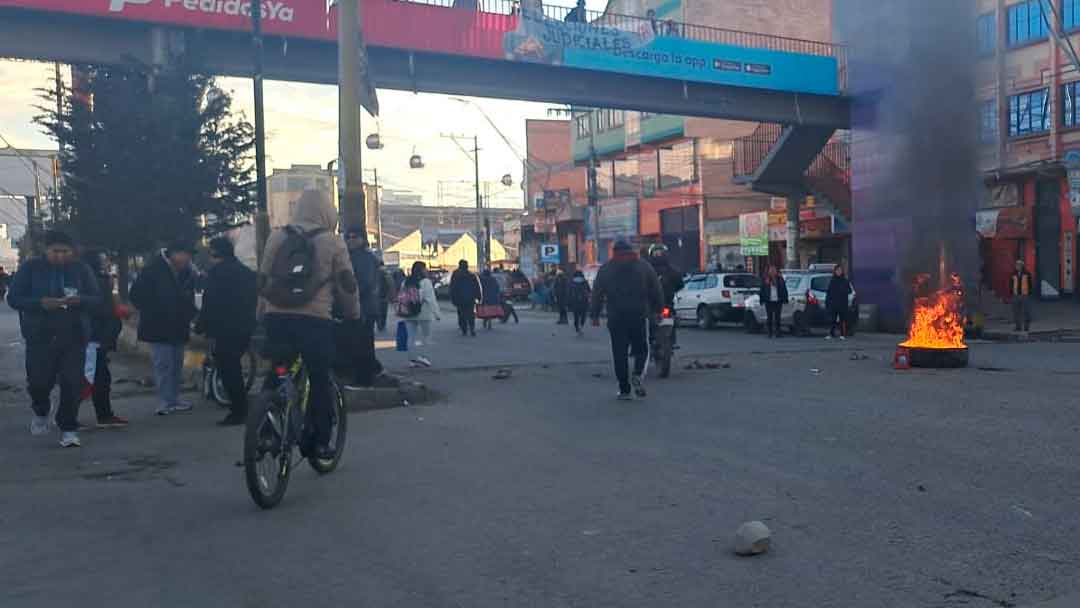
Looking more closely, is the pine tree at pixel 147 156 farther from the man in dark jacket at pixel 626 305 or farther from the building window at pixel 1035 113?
the building window at pixel 1035 113

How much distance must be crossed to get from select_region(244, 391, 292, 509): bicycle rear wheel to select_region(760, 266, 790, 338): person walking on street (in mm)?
17150

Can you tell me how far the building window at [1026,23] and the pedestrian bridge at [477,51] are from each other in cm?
511

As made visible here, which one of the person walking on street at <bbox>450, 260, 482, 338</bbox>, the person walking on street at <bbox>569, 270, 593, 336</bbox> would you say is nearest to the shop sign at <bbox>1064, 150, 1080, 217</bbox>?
the person walking on street at <bbox>569, 270, 593, 336</bbox>

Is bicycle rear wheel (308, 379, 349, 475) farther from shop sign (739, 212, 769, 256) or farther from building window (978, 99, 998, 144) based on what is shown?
shop sign (739, 212, 769, 256)

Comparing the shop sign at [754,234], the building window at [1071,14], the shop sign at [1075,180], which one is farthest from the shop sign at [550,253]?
the shop sign at [1075,180]

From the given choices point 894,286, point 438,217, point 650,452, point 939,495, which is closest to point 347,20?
point 650,452

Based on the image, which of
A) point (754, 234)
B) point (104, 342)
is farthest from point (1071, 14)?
point (104, 342)

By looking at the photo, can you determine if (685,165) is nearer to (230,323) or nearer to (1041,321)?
(1041,321)

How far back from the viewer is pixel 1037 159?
28.3 m

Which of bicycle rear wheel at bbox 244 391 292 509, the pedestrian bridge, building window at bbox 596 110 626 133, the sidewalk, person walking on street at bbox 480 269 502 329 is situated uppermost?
building window at bbox 596 110 626 133

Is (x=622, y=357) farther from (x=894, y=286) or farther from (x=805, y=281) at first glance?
(x=805, y=281)

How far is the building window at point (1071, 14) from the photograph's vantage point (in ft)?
87.4

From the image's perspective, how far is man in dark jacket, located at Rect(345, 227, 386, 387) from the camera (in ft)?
35.5

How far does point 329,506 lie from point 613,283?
213 inches
